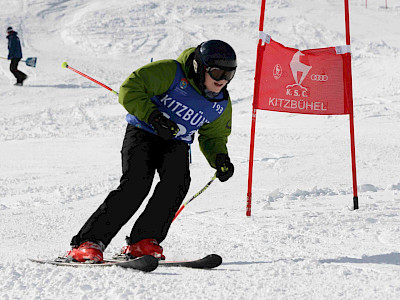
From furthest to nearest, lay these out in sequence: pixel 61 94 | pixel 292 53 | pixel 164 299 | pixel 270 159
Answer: pixel 61 94 < pixel 270 159 < pixel 292 53 < pixel 164 299

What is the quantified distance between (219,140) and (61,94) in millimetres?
10104

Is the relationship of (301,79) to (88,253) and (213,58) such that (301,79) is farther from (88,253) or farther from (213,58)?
(88,253)

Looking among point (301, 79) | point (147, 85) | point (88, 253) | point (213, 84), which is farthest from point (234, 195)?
point (88, 253)

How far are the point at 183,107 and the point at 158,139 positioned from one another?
257mm

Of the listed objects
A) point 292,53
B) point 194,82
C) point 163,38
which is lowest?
point 194,82

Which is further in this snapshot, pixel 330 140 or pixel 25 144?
pixel 25 144

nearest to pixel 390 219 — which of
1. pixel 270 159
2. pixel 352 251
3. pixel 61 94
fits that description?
pixel 352 251

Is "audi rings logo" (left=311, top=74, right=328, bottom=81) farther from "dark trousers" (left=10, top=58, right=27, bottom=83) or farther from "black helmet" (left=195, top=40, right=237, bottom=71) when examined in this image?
"dark trousers" (left=10, top=58, right=27, bottom=83)

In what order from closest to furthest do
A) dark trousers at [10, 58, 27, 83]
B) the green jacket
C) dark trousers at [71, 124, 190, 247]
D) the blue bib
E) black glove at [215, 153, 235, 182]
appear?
dark trousers at [71, 124, 190, 247]
the green jacket
the blue bib
black glove at [215, 153, 235, 182]
dark trousers at [10, 58, 27, 83]

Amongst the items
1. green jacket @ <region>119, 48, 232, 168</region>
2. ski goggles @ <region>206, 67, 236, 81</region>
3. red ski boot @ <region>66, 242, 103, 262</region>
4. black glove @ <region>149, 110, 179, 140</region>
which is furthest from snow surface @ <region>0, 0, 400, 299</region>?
ski goggles @ <region>206, 67, 236, 81</region>

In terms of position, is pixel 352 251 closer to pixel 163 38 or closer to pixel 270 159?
pixel 270 159

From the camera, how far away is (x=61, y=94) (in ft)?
43.0

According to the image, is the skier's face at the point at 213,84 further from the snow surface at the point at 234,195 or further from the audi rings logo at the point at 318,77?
the audi rings logo at the point at 318,77

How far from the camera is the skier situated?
3043mm
